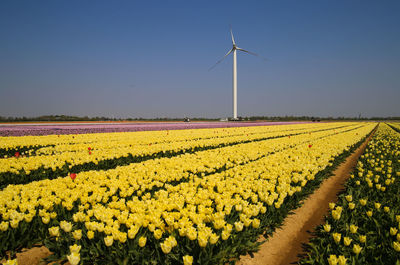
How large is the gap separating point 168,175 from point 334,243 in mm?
3877

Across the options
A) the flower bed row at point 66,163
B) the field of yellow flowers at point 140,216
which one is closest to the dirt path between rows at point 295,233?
the field of yellow flowers at point 140,216

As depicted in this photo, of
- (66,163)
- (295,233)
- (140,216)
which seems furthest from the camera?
(66,163)

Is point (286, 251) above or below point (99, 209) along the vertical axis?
below

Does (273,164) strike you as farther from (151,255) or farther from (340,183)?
(151,255)

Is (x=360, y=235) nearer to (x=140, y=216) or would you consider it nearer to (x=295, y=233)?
(x=295, y=233)

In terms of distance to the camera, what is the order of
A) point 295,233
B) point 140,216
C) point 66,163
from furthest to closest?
1. point 66,163
2. point 295,233
3. point 140,216

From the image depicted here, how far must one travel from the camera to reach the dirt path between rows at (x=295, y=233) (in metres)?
3.47

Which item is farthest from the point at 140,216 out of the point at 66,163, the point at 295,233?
the point at 66,163

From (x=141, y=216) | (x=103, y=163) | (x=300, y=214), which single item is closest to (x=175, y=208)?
(x=141, y=216)

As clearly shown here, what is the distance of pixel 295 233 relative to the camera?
14.0ft

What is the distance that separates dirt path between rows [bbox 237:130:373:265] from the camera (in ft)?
11.4

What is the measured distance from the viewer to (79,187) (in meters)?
4.48

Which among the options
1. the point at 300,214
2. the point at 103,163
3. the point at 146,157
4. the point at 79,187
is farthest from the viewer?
the point at 146,157

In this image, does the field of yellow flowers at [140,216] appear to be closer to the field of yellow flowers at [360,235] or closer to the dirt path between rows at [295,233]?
the dirt path between rows at [295,233]
